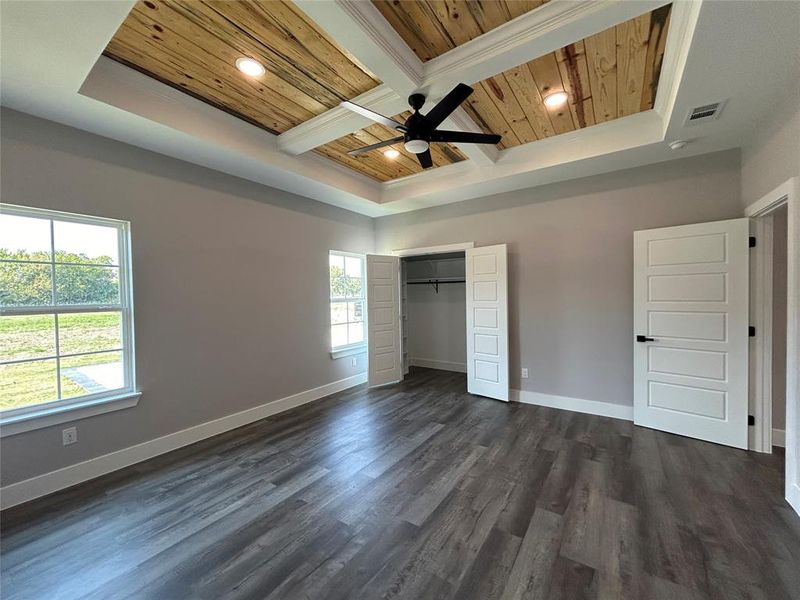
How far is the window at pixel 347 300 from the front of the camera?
484 centimetres

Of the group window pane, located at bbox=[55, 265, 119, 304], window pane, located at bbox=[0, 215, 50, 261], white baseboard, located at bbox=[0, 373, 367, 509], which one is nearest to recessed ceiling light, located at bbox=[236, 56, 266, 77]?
window pane, located at bbox=[0, 215, 50, 261]

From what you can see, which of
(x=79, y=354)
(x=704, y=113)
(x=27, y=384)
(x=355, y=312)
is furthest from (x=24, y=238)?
(x=704, y=113)

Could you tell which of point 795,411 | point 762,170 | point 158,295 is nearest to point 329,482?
point 158,295

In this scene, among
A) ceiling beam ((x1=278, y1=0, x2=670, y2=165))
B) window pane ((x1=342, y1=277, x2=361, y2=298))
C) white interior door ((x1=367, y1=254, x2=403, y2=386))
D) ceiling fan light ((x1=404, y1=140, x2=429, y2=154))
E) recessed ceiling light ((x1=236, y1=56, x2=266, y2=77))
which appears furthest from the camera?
window pane ((x1=342, y1=277, x2=361, y2=298))

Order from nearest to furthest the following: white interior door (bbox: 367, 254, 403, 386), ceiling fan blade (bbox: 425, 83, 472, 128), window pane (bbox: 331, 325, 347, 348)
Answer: ceiling fan blade (bbox: 425, 83, 472, 128)
window pane (bbox: 331, 325, 347, 348)
white interior door (bbox: 367, 254, 403, 386)

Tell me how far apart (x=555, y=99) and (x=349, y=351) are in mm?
3960

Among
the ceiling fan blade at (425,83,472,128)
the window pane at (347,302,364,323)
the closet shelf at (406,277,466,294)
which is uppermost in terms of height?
the ceiling fan blade at (425,83,472,128)

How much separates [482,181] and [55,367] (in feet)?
14.3

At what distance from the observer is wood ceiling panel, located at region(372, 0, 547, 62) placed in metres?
1.79

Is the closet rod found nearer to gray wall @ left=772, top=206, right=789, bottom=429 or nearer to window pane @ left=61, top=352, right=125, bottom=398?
gray wall @ left=772, top=206, right=789, bottom=429

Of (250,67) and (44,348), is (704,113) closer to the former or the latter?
(250,67)

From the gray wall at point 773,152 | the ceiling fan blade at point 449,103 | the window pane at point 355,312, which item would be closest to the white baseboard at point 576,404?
the gray wall at point 773,152

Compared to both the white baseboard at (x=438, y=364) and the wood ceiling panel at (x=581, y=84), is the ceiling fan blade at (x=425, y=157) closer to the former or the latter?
the wood ceiling panel at (x=581, y=84)

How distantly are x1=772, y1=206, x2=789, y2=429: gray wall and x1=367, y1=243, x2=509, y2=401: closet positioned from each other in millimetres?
2333
